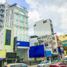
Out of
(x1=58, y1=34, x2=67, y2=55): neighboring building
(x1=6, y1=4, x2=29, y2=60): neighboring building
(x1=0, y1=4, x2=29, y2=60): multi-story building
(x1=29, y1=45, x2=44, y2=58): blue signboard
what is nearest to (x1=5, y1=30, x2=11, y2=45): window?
(x1=29, y1=45, x2=44, y2=58): blue signboard

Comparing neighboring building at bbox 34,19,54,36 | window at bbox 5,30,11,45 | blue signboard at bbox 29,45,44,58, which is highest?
neighboring building at bbox 34,19,54,36

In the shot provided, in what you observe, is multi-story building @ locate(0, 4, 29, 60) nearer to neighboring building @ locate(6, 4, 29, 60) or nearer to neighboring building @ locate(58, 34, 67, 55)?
neighboring building @ locate(6, 4, 29, 60)

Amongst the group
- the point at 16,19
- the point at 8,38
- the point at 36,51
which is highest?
the point at 16,19

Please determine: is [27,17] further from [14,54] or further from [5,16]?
[14,54]

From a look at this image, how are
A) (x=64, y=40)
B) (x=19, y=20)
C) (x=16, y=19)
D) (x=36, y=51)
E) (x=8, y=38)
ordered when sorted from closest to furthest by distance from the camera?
(x=8, y=38) < (x=36, y=51) < (x=64, y=40) < (x=16, y=19) < (x=19, y=20)

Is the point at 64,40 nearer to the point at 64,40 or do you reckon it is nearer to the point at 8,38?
the point at 64,40

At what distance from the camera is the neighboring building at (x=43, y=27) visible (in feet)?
268

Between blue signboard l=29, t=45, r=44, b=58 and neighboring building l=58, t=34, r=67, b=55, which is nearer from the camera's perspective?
blue signboard l=29, t=45, r=44, b=58

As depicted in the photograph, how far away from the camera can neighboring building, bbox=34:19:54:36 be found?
8183cm

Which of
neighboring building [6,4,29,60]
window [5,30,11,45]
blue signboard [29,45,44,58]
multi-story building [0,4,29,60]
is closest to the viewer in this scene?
window [5,30,11,45]

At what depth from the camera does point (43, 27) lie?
8575 cm

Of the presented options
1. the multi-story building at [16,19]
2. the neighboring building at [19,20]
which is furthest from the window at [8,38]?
the neighboring building at [19,20]

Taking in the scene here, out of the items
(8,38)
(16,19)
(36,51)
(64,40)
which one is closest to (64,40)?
(64,40)

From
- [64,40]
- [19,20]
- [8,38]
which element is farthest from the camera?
[19,20]
